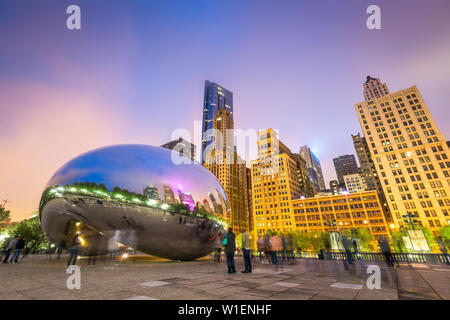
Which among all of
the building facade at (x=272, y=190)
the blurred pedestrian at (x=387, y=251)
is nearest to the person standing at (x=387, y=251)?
the blurred pedestrian at (x=387, y=251)

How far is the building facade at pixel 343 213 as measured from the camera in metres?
96.2

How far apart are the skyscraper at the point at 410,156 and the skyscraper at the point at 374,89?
2943 centimetres

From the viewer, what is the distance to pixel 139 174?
8.67m

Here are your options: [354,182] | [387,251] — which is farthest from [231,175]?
[387,251]

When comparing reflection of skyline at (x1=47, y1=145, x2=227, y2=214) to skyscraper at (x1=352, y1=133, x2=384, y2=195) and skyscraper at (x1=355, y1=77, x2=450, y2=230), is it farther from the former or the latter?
skyscraper at (x1=352, y1=133, x2=384, y2=195)

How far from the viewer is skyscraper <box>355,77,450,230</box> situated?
7775cm

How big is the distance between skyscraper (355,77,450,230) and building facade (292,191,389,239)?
551 inches

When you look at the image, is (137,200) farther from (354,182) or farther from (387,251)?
(354,182)

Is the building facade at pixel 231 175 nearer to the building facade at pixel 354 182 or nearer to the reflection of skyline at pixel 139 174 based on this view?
the building facade at pixel 354 182

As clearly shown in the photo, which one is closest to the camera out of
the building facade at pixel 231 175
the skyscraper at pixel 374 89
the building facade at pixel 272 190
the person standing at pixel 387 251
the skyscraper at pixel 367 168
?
the person standing at pixel 387 251

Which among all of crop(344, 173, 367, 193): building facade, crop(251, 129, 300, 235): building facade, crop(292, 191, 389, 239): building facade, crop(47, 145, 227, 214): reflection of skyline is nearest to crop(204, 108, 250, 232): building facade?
crop(251, 129, 300, 235): building facade

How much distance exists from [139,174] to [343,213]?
4715 inches
